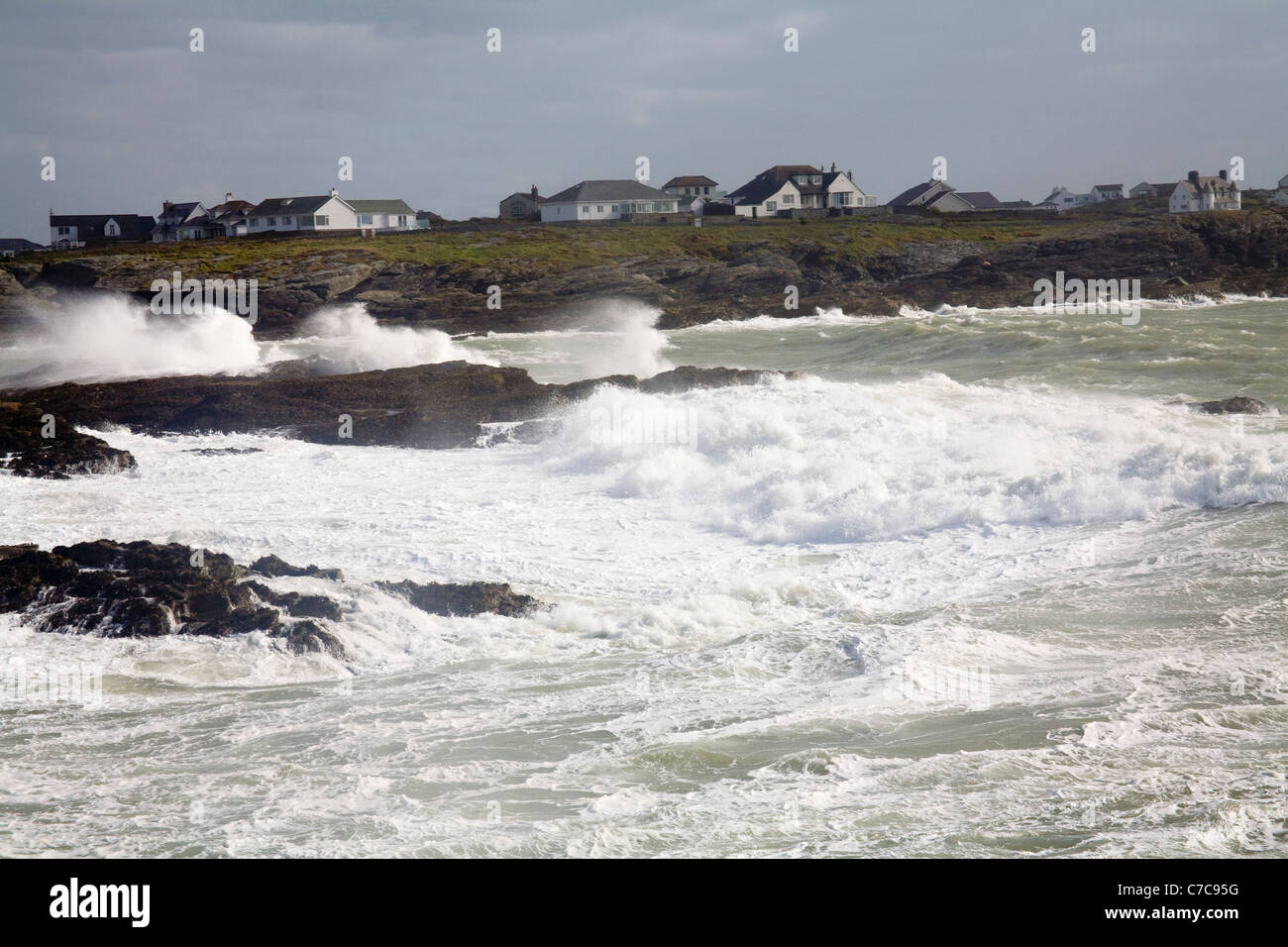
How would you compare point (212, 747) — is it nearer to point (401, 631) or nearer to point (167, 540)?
point (401, 631)

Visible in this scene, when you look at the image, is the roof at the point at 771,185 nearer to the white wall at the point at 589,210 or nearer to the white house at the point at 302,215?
the white wall at the point at 589,210

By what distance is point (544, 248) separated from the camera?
6141cm

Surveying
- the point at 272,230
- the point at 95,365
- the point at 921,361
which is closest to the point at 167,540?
the point at 95,365

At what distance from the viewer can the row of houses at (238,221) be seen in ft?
245

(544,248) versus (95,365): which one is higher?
(544,248)

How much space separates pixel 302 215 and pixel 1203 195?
6461 cm

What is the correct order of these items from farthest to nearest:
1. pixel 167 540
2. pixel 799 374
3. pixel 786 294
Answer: pixel 786 294 < pixel 799 374 < pixel 167 540

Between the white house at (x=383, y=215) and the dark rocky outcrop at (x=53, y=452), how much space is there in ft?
194

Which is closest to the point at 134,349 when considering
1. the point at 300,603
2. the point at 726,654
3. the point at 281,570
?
the point at 281,570

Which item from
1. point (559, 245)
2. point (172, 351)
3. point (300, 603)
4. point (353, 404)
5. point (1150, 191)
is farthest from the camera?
point (1150, 191)

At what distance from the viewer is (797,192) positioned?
279ft

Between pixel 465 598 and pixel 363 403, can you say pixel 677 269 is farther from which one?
pixel 465 598

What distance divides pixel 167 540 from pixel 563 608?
558 cm
